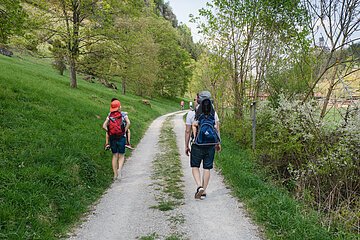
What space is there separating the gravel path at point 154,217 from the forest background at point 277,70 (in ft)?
5.05

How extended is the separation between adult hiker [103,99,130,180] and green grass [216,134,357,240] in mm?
2868

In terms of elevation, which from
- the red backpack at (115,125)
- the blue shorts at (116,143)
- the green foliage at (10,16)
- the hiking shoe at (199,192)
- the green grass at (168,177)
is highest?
the green foliage at (10,16)

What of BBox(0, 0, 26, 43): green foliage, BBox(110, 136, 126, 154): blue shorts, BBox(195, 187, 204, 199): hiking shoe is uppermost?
BBox(0, 0, 26, 43): green foliage

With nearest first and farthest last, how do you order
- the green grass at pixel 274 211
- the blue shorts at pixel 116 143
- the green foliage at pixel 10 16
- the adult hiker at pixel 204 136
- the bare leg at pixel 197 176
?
Result: the green grass at pixel 274 211
the adult hiker at pixel 204 136
the bare leg at pixel 197 176
the blue shorts at pixel 116 143
the green foliage at pixel 10 16

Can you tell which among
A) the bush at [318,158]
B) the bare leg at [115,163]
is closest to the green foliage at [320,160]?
the bush at [318,158]

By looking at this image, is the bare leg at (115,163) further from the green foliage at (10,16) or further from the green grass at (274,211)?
the green foliage at (10,16)

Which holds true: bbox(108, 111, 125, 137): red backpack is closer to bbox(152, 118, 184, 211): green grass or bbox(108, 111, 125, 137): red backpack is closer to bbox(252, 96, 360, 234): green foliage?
bbox(152, 118, 184, 211): green grass

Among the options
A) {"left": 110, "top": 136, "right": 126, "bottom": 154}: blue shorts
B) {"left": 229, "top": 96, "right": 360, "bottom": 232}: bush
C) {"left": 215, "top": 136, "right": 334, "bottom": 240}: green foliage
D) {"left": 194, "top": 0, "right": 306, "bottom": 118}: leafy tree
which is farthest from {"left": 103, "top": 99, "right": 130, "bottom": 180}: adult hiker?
{"left": 194, "top": 0, "right": 306, "bottom": 118}: leafy tree

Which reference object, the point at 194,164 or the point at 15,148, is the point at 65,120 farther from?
the point at 194,164

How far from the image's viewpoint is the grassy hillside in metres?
4.41

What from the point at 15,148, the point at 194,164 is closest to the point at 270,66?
the point at 194,164

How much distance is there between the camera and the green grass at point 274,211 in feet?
13.6

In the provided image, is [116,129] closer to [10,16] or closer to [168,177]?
[168,177]

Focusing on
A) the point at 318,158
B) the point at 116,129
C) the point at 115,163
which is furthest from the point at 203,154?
the point at 318,158
